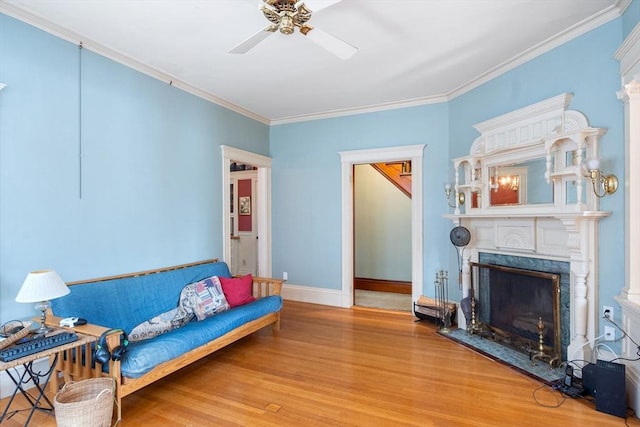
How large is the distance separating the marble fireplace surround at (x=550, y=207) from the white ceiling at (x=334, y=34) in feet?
1.92

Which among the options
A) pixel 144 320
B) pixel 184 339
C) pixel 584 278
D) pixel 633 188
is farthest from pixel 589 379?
pixel 144 320

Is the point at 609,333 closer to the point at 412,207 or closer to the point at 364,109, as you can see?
the point at 412,207

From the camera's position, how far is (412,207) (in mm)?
4324

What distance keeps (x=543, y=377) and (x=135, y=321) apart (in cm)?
326

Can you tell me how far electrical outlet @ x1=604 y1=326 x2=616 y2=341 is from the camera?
93.4 inches

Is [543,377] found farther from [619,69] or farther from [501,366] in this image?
[619,69]

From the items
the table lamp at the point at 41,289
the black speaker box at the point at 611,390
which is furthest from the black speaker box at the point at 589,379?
the table lamp at the point at 41,289

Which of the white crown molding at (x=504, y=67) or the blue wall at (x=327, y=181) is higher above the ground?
the white crown molding at (x=504, y=67)

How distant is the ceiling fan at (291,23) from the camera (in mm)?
1975

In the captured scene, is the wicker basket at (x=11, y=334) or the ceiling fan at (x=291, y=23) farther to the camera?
the ceiling fan at (x=291, y=23)

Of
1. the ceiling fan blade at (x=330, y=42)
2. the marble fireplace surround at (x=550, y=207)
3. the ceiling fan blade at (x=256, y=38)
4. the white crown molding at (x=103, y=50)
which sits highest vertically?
the white crown molding at (x=103, y=50)

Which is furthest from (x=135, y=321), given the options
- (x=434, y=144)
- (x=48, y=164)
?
(x=434, y=144)

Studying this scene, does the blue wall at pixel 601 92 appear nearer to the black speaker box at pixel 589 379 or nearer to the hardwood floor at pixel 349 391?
the black speaker box at pixel 589 379

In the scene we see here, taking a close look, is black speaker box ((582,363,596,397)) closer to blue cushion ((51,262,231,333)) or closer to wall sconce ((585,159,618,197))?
wall sconce ((585,159,618,197))
